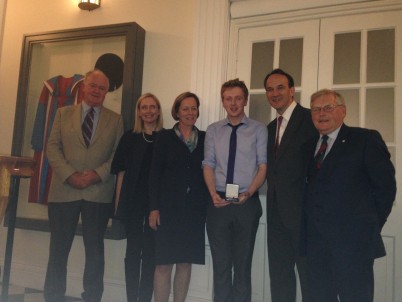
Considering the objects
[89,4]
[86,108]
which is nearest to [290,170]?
[86,108]

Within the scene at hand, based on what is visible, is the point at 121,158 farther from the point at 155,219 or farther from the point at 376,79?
the point at 376,79

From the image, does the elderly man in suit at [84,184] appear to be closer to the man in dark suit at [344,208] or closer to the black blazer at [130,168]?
the black blazer at [130,168]

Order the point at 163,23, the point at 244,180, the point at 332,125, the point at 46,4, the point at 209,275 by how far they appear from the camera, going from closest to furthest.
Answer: the point at 332,125 < the point at 244,180 < the point at 209,275 < the point at 163,23 < the point at 46,4

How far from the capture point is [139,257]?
7.95ft

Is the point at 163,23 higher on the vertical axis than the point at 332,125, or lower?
higher

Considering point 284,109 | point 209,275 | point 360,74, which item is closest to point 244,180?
point 284,109

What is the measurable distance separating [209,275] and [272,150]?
1.16 meters

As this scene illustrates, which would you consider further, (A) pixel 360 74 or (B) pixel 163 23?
(B) pixel 163 23

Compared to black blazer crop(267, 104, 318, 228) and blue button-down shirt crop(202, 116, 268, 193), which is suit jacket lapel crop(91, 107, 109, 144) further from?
black blazer crop(267, 104, 318, 228)

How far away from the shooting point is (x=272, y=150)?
2.20 metres

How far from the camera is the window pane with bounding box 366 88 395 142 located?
2504 mm

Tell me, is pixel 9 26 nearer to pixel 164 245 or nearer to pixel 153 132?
pixel 153 132

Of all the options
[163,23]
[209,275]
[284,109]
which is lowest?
[209,275]

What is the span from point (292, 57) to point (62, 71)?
6.77ft
